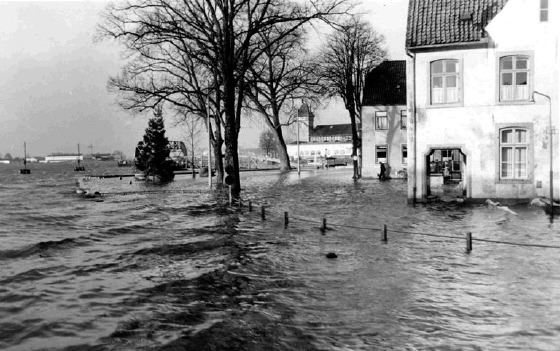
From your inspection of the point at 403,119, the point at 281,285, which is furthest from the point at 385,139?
the point at 281,285

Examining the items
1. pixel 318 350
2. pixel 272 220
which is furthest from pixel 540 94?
pixel 318 350

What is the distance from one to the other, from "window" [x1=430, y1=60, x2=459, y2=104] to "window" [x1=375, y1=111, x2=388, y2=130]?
22894 millimetres

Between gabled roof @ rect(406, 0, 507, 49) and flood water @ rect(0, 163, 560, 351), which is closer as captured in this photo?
flood water @ rect(0, 163, 560, 351)

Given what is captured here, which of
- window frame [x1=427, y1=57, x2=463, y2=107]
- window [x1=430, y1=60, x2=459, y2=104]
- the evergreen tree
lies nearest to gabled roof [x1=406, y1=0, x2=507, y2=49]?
window frame [x1=427, y1=57, x2=463, y2=107]

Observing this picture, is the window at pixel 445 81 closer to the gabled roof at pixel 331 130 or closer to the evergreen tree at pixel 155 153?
the evergreen tree at pixel 155 153

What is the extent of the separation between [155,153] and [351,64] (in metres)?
21.1

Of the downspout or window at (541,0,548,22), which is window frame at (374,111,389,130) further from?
window at (541,0,548,22)

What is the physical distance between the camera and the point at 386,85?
4919cm

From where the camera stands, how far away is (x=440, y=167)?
139 ft

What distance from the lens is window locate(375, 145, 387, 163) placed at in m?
48.6

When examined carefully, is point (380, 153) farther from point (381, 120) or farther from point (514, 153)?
point (514, 153)

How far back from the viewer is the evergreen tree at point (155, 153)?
54.7m

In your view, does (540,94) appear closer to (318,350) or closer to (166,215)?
(166,215)

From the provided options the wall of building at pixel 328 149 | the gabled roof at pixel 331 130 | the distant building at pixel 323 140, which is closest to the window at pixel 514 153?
the distant building at pixel 323 140
